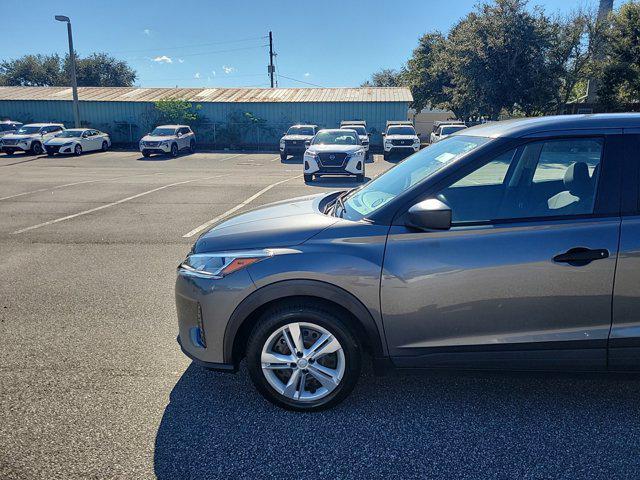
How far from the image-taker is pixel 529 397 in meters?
3.29

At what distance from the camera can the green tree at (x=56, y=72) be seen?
65812mm

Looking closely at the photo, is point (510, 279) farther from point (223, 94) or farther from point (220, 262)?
point (223, 94)

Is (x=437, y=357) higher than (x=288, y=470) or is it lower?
higher

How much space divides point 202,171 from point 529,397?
18.3m

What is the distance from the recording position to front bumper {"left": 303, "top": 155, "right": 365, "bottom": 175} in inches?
609

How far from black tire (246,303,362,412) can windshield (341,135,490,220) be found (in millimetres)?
653

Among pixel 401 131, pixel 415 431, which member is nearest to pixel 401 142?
pixel 401 131

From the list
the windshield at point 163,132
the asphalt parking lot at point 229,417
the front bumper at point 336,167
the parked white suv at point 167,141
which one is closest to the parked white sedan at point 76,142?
the parked white suv at point 167,141

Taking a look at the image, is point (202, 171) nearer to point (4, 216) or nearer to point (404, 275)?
point (4, 216)

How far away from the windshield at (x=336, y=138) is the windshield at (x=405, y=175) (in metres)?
13.2

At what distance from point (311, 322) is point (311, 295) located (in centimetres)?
18

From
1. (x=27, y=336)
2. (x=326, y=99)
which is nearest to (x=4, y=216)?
(x=27, y=336)

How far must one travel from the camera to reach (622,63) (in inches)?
1061

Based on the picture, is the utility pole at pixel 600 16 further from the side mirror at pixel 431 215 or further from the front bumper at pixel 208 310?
the front bumper at pixel 208 310
